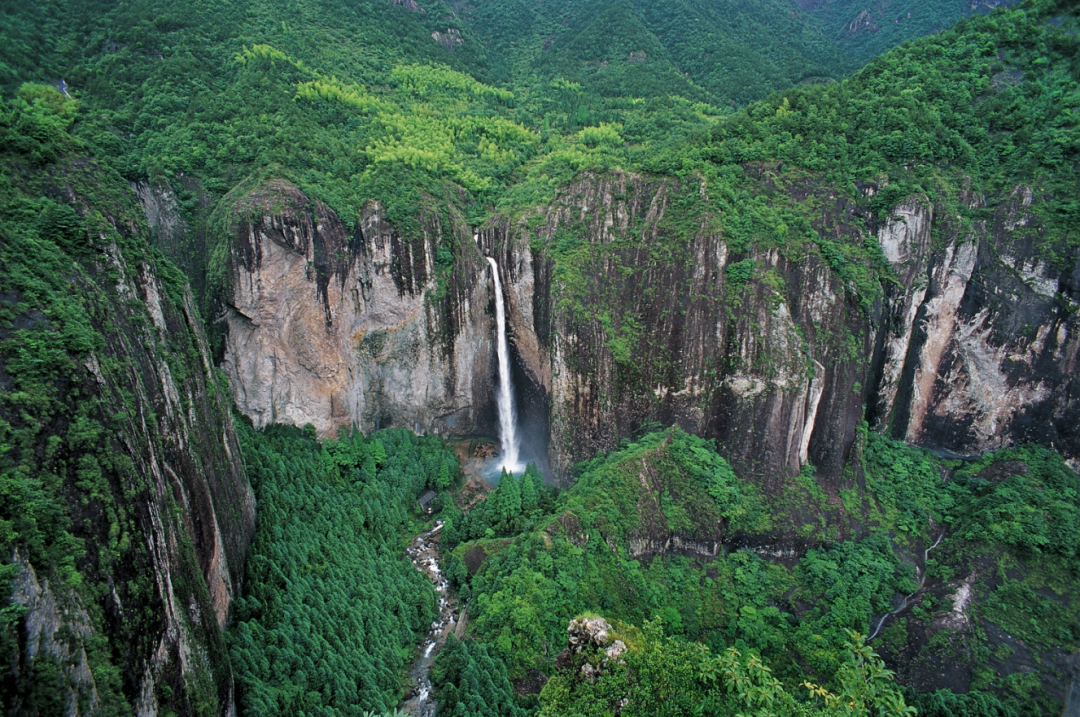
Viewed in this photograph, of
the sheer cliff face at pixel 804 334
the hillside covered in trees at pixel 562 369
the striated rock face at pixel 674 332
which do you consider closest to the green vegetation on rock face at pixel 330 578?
the hillside covered in trees at pixel 562 369

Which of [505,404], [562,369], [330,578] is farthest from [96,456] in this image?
[505,404]

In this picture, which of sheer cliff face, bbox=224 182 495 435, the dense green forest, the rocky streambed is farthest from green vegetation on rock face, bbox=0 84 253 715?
the dense green forest

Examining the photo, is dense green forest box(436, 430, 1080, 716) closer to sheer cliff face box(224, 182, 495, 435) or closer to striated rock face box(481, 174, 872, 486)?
striated rock face box(481, 174, 872, 486)

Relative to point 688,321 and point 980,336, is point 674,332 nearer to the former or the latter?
point 688,321

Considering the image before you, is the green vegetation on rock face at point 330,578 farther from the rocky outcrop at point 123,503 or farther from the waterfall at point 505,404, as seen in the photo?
the waterfall at point 505,404

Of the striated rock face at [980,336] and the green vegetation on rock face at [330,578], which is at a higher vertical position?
the striated rock face at [980,336]

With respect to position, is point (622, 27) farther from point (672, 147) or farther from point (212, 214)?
point (212, 214)
